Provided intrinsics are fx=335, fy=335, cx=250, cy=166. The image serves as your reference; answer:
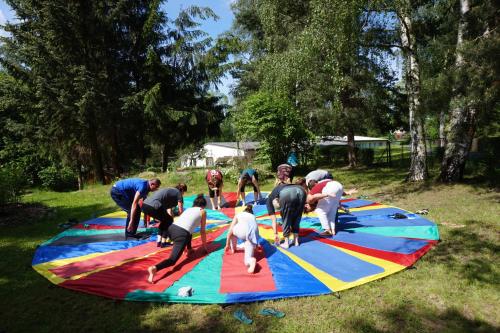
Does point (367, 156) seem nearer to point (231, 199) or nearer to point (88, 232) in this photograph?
point (231, 199)

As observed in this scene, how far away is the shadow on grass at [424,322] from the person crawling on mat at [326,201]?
2.71 metres

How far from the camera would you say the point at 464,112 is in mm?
10492

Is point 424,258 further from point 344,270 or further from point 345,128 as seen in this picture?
point 345,128

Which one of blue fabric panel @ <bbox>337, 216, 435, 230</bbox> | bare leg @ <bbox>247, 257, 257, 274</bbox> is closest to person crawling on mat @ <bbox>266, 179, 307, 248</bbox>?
bare leg @ <bbox>247, 257, 257, 274</bbox>

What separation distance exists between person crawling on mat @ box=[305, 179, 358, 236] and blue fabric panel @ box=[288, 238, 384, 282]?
0.53 m

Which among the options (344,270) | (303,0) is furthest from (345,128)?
(344,270)

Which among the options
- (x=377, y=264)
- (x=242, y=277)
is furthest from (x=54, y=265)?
(x=377, y=264)

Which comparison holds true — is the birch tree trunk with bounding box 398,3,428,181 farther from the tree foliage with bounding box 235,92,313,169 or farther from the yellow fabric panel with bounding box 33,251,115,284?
the yellow fabric panel with bounding box 33,251,115,284

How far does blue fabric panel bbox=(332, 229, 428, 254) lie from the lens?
18.5ft

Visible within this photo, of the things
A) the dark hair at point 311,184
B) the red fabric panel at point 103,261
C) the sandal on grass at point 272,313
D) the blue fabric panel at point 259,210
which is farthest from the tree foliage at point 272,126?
the sandal on grass at point 272,313

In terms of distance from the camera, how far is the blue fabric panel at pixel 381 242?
5.64 meters

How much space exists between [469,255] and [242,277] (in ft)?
12.0

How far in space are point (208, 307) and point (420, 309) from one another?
2.46 m

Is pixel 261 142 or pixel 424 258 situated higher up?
pixel 261 142
